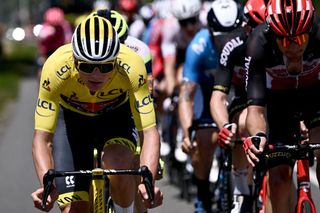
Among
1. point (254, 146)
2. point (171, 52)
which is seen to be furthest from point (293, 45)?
point (171, 52)

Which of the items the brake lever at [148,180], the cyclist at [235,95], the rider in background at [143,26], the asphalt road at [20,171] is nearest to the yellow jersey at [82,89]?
the brake lever at [148,180]

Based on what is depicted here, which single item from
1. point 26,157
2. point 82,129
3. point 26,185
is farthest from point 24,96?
point 82,129

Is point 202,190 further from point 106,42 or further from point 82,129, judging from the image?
point 106,42

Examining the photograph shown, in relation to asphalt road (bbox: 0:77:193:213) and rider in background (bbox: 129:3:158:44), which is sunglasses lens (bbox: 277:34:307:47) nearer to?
asphalt road (bbox: 0:77:193:213)

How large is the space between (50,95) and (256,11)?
2109 millimetres

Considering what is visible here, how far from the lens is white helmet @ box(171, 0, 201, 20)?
12.6 metres

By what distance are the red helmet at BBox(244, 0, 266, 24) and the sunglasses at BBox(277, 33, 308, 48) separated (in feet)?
4.34

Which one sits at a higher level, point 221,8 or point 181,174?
point 221,8

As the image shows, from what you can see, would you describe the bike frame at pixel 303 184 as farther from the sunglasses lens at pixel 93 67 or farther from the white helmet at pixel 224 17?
the white helmet at pixel 224 17

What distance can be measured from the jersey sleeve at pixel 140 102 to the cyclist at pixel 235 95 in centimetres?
122

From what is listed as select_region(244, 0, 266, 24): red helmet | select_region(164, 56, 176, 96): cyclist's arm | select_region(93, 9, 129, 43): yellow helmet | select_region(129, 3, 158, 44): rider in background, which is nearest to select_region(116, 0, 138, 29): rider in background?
select_region(129, 3, 158, 44): rider in background

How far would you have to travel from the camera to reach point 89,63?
22.9 feet

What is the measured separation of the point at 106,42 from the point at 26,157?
954cm

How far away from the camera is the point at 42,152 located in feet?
23.6
